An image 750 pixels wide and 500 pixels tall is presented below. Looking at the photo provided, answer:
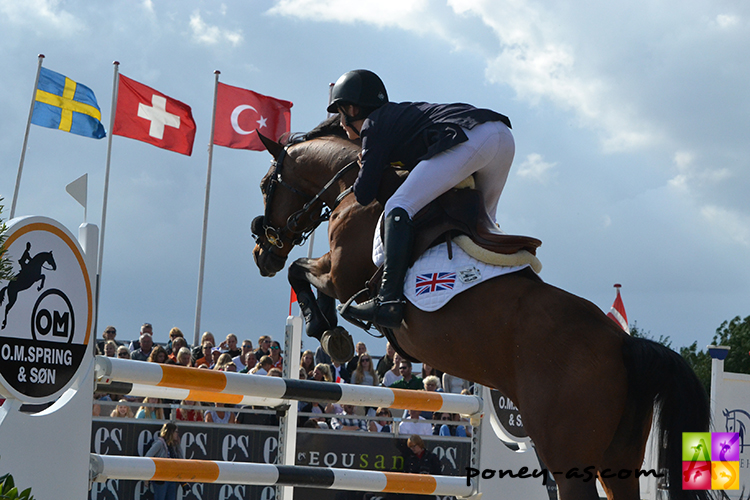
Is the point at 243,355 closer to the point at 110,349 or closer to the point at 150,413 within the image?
the point at 110,349

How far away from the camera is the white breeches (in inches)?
160

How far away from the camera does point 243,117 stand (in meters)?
17.9

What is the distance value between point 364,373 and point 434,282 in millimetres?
5998

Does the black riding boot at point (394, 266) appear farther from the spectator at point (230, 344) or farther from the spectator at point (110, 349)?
the spectator at point (230, 344)

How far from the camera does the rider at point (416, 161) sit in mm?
3977

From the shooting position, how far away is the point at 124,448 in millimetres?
6875

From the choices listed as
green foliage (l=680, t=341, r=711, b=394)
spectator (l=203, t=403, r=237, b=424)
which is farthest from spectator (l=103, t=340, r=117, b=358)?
green foliage (l=680, t=341, r=711, b=394)

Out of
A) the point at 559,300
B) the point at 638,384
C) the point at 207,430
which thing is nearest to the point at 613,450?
the point at 638,384

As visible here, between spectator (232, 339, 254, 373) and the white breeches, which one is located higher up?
the white breeches

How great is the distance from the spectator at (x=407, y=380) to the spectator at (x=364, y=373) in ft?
1.09

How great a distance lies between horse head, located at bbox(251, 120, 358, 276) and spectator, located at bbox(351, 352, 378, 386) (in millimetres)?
4419

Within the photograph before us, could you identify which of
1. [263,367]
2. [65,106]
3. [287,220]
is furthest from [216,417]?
[65,106]

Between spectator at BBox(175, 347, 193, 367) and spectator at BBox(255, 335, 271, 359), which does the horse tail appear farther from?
spectator at BBox(255, 335, 271, 359)

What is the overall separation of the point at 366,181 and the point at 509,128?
0.84 meters
